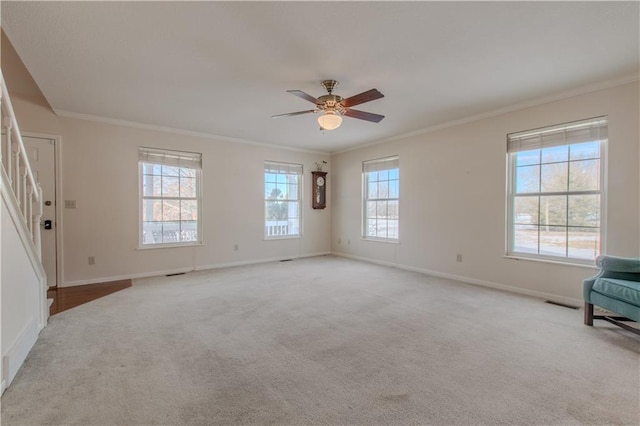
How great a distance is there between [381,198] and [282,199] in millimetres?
2055

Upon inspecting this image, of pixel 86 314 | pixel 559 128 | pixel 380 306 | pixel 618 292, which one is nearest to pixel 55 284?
pixel 86 314

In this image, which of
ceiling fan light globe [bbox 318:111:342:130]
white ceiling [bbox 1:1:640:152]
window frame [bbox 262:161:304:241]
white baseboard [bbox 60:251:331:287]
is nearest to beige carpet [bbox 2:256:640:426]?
white baseboard [bbox 60:251:331:287]

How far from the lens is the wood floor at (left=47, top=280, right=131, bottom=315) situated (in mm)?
3389

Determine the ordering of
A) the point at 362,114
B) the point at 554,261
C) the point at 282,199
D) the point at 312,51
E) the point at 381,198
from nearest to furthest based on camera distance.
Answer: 1. the point at 312,51
2. the point at 362,114
3. the point at 554,261
4. the point at 381,198
5. the point at 282,199

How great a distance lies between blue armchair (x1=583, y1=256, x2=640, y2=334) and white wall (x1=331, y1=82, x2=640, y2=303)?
0.54 metres

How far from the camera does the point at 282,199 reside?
6359 mm

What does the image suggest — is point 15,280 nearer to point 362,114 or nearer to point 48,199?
point 48,199

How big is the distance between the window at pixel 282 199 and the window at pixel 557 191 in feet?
13.0

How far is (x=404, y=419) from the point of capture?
1.61 m

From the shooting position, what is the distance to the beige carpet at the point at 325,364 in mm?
1659

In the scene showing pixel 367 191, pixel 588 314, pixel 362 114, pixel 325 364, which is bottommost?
pixel 325 364

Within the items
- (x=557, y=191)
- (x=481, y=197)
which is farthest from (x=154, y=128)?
(x=557, y=191)

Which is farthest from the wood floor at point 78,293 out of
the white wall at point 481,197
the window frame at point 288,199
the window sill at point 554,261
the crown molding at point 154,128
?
the window sill at point 554,261

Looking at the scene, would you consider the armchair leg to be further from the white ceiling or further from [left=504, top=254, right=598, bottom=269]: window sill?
the white ceiling
